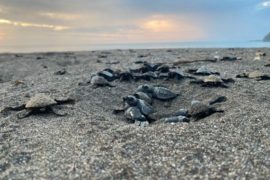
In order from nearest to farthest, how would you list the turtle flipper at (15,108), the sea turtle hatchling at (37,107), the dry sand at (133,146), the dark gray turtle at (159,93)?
1. the dry sand at (133,146)
2. the sea turtle hatchling at (37,107)
3. the turtle flipper at (15,108)
4. the dark gray turtle at (159,93)

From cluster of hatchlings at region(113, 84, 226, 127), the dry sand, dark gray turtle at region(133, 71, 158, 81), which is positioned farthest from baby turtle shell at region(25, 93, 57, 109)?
dark gray turtle at region(133, 71, 158, 81)

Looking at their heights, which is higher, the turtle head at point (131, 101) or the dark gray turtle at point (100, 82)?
the dark gray turtle at point (100, 82)

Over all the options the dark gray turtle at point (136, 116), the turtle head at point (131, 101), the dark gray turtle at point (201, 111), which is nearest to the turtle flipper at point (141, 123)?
the dark gray turtle at point (136, 116)

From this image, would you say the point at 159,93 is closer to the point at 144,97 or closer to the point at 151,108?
the point at 144,97

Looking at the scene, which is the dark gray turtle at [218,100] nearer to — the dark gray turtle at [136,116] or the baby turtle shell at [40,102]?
the dark gray turtle at [136,116]

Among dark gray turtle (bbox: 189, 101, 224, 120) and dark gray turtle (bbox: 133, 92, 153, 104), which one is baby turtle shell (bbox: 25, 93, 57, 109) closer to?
dark gray turtle (bbox: 133, 92, 153, 104)
